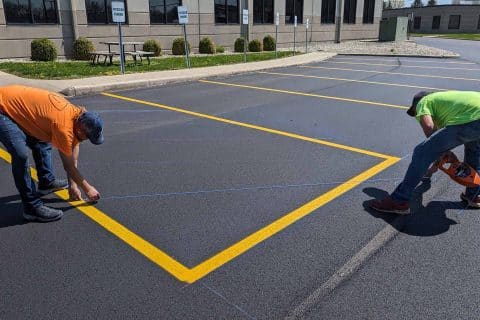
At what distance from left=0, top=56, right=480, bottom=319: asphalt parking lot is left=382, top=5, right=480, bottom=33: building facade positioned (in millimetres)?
65848

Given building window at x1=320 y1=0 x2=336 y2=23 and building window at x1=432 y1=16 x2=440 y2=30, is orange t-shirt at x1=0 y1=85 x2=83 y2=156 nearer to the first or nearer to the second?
building window at x1=320 y1=0 x2=336 y2=23

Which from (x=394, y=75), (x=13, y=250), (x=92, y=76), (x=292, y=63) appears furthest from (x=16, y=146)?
(x=292, y=63)

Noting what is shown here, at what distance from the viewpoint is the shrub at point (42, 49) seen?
53.4 feet

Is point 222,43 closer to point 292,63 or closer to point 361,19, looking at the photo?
point 292,63

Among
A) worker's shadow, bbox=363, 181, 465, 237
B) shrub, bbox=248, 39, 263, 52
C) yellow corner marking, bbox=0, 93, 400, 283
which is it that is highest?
shrub, bbox=248, 39, 263, 52

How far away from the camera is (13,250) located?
3.43 meters

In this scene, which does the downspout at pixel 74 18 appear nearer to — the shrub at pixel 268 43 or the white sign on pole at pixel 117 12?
the white sign on pole at pixel 117 12

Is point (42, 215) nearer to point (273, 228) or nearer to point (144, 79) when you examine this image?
point (273, 228)

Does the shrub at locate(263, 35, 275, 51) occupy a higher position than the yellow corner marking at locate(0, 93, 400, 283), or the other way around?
the shrub at locate(263, 35, 275, 51)

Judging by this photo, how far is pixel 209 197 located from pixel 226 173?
2.40 feet

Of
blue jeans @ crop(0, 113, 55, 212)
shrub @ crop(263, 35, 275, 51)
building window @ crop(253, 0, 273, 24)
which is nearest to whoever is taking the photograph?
blue jeans @ crop(0, 113, 55, 212)

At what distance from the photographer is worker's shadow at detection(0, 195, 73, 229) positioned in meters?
3.89

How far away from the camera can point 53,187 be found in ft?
15.0

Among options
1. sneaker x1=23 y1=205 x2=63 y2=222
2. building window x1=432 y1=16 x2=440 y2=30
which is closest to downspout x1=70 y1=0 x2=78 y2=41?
sneaker x1=23 y1=205 x2=63 y2=222
